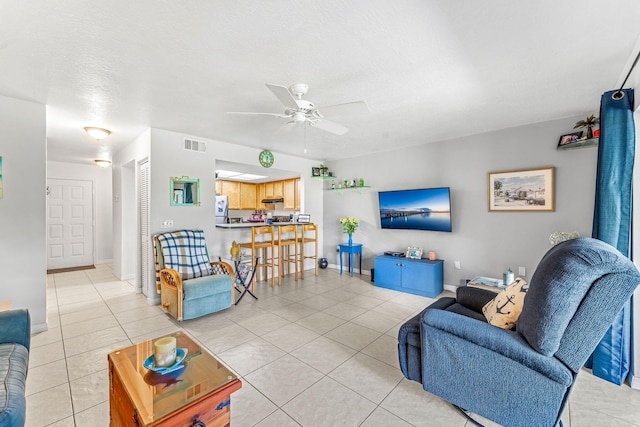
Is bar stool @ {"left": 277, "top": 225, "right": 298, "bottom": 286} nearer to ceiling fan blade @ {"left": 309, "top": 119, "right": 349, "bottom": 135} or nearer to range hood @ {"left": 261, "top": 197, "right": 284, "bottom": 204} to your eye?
range hood @ {"left": 261, "top": 197, "right": 284, "bottom": 204}

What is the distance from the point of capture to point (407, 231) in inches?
197

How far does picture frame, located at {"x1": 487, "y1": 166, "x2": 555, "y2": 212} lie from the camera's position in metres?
3.56

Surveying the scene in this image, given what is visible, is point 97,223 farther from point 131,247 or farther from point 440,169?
point 440,169

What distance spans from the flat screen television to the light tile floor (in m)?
1.25

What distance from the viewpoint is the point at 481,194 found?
13.6 ft

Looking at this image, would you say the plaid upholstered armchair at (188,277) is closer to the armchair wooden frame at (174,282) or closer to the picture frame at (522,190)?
the armchair wooden frame at (174,282)

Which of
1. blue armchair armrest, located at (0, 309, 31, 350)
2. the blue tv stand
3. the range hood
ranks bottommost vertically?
the blue tv stand

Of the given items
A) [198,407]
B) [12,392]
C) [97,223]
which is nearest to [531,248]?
[198,407]

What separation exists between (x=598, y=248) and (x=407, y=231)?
3.58 metres

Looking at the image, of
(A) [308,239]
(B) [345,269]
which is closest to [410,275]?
(B) [345,269]

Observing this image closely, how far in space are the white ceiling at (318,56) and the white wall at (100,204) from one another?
4139 mm

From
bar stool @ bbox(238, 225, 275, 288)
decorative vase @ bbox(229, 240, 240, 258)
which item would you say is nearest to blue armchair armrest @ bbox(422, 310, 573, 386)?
decorative vase @ bbox(229, 240, 240, 258)

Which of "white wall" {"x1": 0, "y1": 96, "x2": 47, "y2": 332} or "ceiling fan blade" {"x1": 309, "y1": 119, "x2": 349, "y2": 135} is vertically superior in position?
"ceiling fan blade" {"x1": 309, "y1": 119, "x2": 349, "y2": 135}

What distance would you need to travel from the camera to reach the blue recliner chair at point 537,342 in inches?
54.3
